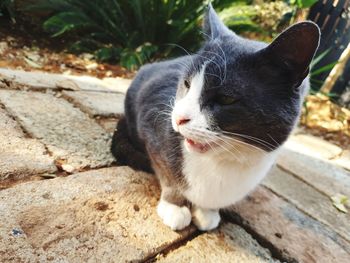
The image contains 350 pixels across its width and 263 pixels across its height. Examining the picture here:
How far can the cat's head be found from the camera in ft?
3.56

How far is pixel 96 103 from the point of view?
2322 millimetres

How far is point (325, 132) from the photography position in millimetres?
3742

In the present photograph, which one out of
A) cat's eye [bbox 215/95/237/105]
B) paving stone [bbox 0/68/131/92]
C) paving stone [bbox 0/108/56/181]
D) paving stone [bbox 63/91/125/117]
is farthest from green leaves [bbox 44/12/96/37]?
cat's eye [bbox 215/95/237/105]

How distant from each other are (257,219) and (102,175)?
2.55ft

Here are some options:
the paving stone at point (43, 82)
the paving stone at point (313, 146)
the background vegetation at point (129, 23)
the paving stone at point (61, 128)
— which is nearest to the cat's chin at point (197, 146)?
the paving stone at point (61, 128)

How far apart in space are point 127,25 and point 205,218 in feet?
11.7

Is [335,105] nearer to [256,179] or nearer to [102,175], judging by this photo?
[256,179]

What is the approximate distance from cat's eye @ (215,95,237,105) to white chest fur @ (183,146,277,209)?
197 mm

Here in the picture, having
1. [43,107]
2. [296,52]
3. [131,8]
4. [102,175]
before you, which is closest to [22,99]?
[43,107]

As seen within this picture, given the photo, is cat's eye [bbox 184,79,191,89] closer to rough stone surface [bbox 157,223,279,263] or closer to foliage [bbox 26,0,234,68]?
rough stone surface [bbox 157,223,279,263]

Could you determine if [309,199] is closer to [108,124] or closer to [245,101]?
[245,101]

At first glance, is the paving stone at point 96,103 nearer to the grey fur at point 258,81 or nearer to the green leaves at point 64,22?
the grey fur at point 258,81

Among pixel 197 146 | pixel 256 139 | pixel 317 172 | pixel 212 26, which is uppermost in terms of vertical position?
pixel 212 26

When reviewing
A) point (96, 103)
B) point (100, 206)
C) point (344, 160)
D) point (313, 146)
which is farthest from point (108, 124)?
point (344, 160)
